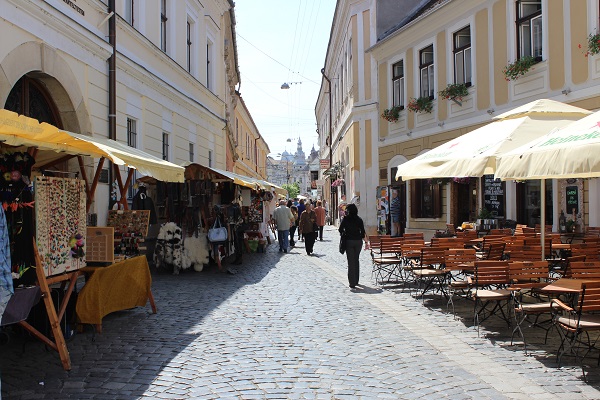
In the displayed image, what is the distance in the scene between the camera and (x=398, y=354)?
567 cm

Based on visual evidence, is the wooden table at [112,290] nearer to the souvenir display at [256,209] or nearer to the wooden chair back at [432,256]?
the wooden chair back at [432,256]

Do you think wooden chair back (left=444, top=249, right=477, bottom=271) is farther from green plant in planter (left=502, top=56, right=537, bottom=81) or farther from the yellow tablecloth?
green plant in planter (left=502, top=56, right=537, bottom=81)

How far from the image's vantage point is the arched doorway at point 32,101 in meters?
9.46

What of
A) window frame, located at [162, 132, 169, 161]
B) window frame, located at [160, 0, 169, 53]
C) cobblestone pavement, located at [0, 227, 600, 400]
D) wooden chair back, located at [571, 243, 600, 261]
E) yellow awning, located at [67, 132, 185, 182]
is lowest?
cobblestone pavement, located at [0, 227, 600, 400]

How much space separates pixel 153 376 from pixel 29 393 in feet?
3.29

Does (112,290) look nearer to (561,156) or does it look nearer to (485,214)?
(561,156)

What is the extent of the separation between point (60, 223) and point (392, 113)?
53.8 feet

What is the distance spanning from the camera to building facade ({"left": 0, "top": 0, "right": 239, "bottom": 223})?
9.30 meters

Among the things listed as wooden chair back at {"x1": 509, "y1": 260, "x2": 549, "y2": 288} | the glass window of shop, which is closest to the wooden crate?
wooden chair back at {"x1": 509, "y1": 260, "x2": 549, "y2": 288}

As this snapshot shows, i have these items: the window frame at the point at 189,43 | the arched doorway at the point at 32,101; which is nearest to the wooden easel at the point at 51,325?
the arched doorway at the point at 32,101

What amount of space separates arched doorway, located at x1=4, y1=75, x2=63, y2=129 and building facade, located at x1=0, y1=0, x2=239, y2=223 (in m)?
0.02

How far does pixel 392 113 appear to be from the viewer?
20.7m

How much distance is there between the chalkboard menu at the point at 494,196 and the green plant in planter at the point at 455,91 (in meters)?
2.76

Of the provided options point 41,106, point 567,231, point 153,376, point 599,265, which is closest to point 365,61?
point 567,231
